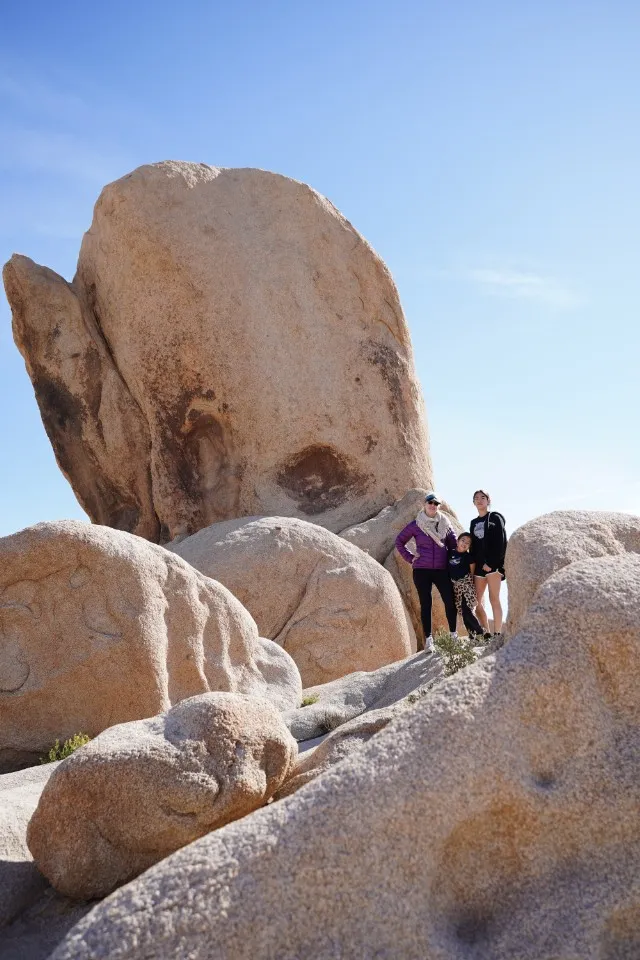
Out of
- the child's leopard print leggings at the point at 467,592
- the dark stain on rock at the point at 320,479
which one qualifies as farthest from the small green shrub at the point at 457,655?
the dark stain on rock at the point at 320,479

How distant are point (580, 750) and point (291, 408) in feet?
37.8

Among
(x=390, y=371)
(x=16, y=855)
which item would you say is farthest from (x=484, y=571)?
(x=390, y=371)

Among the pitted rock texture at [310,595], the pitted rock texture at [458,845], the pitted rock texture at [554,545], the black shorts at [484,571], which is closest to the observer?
the pitted rock texture at [458,845]

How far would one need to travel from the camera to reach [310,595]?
33.4ft

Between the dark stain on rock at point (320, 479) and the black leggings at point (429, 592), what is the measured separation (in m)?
5.88

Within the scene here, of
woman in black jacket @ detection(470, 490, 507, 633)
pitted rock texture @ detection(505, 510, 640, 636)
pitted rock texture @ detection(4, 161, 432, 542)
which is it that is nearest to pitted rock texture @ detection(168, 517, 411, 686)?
woman in black jacket @ detection(470, 490, 507, 633)

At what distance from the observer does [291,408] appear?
47.5ft

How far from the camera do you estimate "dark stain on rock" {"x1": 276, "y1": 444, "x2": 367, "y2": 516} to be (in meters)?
14.5

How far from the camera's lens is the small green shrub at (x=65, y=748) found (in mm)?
6121

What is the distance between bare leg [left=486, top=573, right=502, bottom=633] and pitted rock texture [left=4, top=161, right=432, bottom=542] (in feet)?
19.7

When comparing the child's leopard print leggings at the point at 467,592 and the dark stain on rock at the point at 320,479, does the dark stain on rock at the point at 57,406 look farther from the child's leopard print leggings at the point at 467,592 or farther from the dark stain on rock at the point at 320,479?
the child's leopard print leggings at the point at 467,592

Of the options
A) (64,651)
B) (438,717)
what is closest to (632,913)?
(438,717)

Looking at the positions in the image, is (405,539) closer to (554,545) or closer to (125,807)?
(554,545)

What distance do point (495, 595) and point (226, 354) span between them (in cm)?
749
